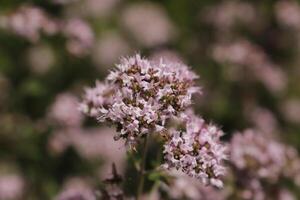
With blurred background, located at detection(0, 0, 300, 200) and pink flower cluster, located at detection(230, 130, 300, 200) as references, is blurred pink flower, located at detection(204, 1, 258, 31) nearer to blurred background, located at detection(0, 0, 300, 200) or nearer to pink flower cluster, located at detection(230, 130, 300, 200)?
blurred background, located at detection(0, 0, 300, 200)

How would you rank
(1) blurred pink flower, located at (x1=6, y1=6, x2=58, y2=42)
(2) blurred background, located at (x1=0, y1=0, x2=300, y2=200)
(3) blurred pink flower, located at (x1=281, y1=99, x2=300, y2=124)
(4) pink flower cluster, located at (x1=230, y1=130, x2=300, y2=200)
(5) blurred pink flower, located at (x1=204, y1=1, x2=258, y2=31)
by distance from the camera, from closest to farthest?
(4) pink flower cluster, located at (x1=230, y1=130, x2=300, y2=200) < (1) blurred pink flower, located at (x1=6, y1=6, x2=58, y2=42) < (2) blurred background, located at (x1=0, y1=0, x2=300, y2=200) < (3) blurred pink flower, located at (x1=281, y1=99, x2=300, y2=124) < (5) blurred pink flower, located at (x1=204, y1=1, x2=258, y2=31)

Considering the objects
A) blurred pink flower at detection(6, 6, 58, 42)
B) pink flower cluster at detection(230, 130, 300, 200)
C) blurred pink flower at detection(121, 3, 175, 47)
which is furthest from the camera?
blurred pink flower at detection(121, 3, 175, 47)

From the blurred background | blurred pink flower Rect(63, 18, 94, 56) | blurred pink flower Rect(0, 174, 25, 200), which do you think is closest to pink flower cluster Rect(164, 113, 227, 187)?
the blurred background

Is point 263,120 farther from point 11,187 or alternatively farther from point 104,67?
point 11,187

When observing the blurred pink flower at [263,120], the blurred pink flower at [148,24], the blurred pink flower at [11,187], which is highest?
the blurred pink flower at [148,24]

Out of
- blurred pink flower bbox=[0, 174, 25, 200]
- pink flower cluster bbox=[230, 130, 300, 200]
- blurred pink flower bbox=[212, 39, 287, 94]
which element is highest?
blurred pink flower bbox=[212, 39, 287, 94]

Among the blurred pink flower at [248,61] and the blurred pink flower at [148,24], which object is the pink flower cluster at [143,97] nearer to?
the blurred pink flower at [248,61]

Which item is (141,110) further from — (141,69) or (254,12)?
(254,12)

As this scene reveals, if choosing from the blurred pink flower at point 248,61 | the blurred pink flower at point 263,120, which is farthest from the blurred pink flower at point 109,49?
the blurred pink flower at point 263,120
